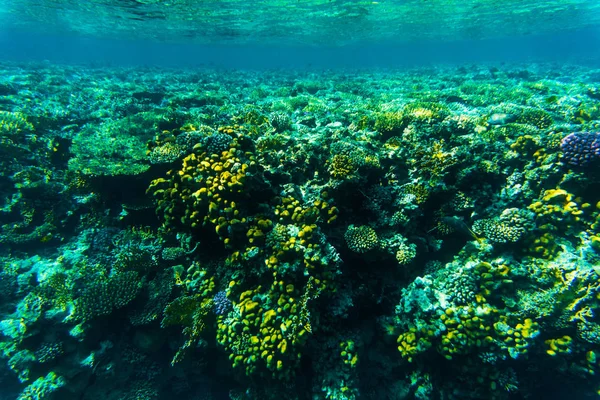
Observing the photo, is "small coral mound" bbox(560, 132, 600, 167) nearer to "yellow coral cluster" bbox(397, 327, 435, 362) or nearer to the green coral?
"yellow coral cluster" bbox(397, 327, 435, 362)

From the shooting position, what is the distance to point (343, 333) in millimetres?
5449

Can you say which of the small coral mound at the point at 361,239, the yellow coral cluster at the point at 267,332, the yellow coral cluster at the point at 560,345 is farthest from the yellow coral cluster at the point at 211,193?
the yellow coral cluster at the point at 560,345

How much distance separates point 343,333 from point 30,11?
217 feet

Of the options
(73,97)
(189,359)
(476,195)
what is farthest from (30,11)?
(476,195)

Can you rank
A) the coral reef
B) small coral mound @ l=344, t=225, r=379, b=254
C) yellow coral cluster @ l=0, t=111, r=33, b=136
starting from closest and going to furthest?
1. the coral reef
2. small coral mound @ l=344, t=225, r=379, b=254
3. yellow coral cluster @ l=0, t=111, r=33, b=136

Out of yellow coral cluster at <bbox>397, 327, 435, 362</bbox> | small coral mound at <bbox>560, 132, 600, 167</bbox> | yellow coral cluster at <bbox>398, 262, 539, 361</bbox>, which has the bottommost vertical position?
yellow coral cluster at <bbox>397, 327, 435, 362</bbox>

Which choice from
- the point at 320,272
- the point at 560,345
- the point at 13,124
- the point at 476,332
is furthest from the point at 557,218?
the point at 13,124

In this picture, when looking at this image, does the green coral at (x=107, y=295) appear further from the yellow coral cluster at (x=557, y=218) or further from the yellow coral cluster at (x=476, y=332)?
the yellow coral cluster at (x=557, y=218)

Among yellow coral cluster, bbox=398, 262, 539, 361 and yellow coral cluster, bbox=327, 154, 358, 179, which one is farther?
yellow coral cluster, bbox=327, 154, 358, 179

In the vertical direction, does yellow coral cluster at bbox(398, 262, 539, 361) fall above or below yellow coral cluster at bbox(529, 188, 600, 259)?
below

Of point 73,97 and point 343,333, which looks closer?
point 343,333

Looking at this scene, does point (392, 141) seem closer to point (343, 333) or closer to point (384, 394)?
point (343, 333)

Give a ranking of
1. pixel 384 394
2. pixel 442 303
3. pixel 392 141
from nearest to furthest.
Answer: pixel 442 303, pixel 384 394, pixel 392 141

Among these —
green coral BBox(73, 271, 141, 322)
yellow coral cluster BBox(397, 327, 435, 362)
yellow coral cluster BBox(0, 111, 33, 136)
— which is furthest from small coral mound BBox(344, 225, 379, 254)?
yellow coral cluster BBox(0, 111, 33, 136)
